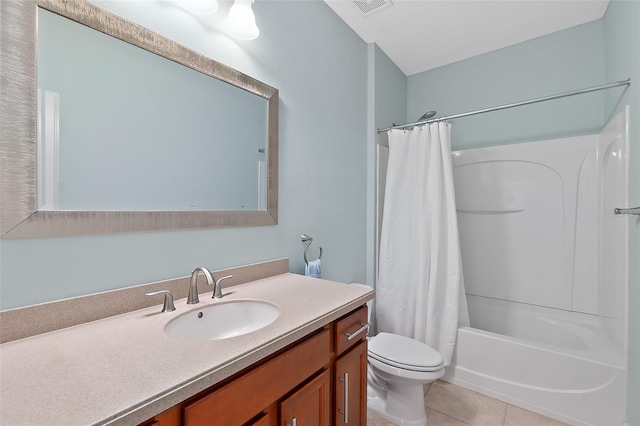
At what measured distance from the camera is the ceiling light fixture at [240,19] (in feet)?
3.92

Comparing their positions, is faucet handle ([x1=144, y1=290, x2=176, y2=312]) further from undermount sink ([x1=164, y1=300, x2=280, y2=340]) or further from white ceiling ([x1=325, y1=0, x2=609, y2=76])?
white ceiling ([x1=325, y1=0, x2=609, y2=76])

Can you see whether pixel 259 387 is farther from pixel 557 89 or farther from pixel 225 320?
pixel 557 89

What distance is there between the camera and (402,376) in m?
1.48

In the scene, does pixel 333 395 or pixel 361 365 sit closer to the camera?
pixel 333 395

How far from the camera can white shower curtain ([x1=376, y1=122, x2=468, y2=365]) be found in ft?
6.51

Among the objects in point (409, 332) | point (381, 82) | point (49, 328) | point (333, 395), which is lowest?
point (409, 332)

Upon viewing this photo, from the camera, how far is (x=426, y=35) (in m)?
2.21

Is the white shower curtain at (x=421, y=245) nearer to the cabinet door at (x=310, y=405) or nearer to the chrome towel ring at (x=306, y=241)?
the chrome towel ring at (x=306, y=241)

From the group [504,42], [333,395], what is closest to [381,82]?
[504,42]

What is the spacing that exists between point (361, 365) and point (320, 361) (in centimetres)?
34

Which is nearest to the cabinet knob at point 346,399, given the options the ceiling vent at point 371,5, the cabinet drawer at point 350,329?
the cabinet drawer at point 350,329

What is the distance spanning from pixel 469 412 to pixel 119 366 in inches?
76.9

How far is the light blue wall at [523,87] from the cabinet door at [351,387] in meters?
2.31

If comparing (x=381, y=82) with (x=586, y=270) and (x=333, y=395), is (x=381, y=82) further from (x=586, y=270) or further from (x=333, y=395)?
(x=333, y=395)
